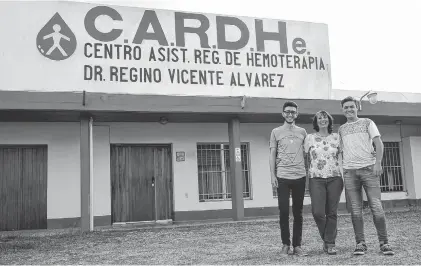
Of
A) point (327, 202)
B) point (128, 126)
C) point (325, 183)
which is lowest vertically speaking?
point (327, 202)

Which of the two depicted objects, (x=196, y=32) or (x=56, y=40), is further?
(x=196, y=32)

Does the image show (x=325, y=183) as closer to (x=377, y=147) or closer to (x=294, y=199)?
(x=294, y=199)

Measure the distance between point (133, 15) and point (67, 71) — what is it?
1.89 m

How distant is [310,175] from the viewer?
16.1 ft

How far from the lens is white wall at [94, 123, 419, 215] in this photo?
9.77 metres

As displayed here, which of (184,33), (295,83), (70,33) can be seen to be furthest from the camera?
(295,83)

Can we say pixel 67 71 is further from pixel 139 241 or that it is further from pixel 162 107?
pixel 139 241

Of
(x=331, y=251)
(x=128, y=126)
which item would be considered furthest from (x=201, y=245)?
(x=128, y=126)

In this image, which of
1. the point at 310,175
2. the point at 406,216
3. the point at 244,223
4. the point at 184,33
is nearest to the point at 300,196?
the point at 310,175

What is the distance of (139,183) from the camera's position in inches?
394

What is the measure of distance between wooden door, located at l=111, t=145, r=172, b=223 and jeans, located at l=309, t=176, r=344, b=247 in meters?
5.78

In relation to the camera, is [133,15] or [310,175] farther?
[133,15]

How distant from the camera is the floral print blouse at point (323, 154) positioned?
15.7ft

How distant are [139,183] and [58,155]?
186 cm
